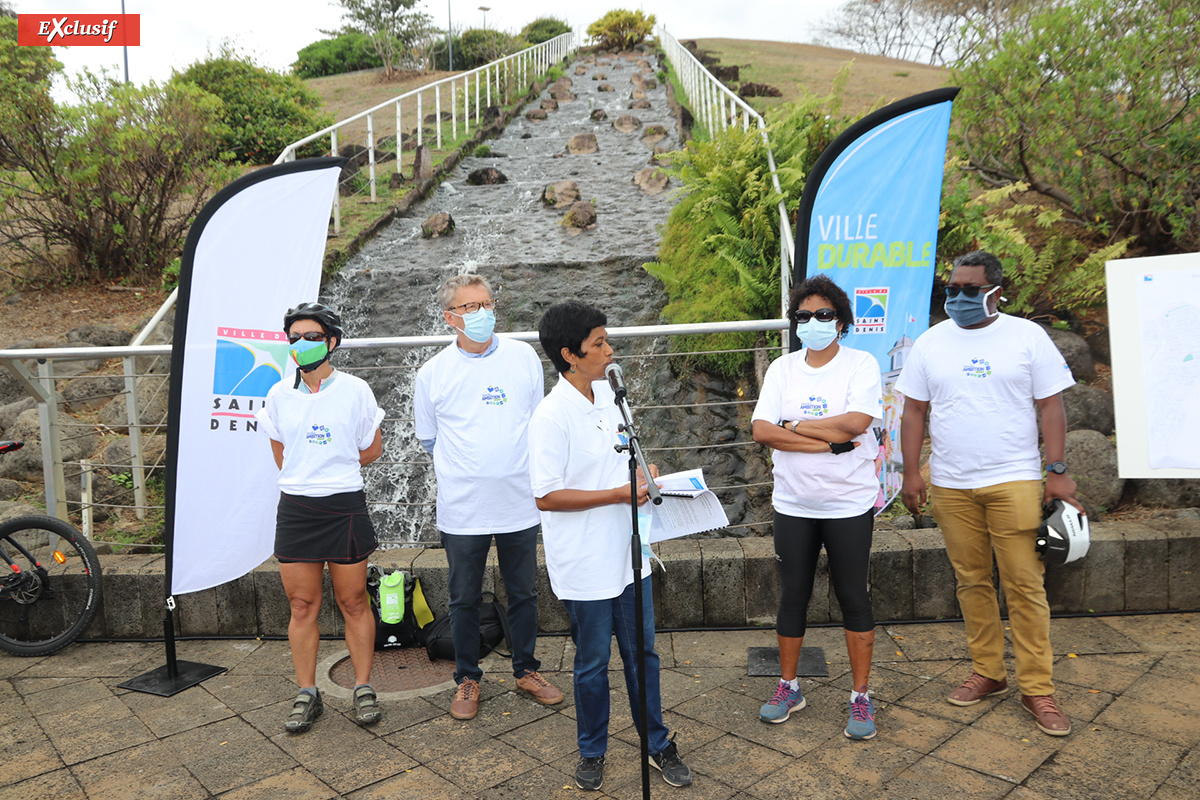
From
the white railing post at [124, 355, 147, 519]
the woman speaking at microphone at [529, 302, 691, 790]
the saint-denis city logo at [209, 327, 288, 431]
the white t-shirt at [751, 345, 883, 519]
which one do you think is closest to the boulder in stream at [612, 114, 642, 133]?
the white railing post at [124, 355, 147, 519]

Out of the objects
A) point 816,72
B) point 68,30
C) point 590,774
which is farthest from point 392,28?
point 590,774

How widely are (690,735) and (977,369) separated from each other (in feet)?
6.61

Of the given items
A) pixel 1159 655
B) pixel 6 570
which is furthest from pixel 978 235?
pixel 6 570

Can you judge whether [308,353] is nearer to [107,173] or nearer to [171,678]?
[171,678]

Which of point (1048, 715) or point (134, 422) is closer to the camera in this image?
point (1048, 715)

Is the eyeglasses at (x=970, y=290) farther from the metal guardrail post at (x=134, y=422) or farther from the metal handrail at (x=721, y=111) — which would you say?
the metal guardrail post at (x=134, y=422)

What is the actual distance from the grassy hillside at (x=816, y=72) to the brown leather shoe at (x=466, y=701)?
55.2 feet

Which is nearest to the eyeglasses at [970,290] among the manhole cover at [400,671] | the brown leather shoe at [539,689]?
the brown leather shoe at [539,689]

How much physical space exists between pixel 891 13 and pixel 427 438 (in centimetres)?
4761

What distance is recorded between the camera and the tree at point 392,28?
110 feet

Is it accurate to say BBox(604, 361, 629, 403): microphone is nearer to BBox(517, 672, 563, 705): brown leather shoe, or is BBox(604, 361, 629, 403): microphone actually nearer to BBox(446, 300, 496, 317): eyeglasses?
BBox(446, 300, 496, 317): eyeglasses

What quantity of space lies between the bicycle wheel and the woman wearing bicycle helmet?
1.74 m

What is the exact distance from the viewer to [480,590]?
3928 mm

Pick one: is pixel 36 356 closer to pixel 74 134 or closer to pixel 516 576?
pixel 516 576
